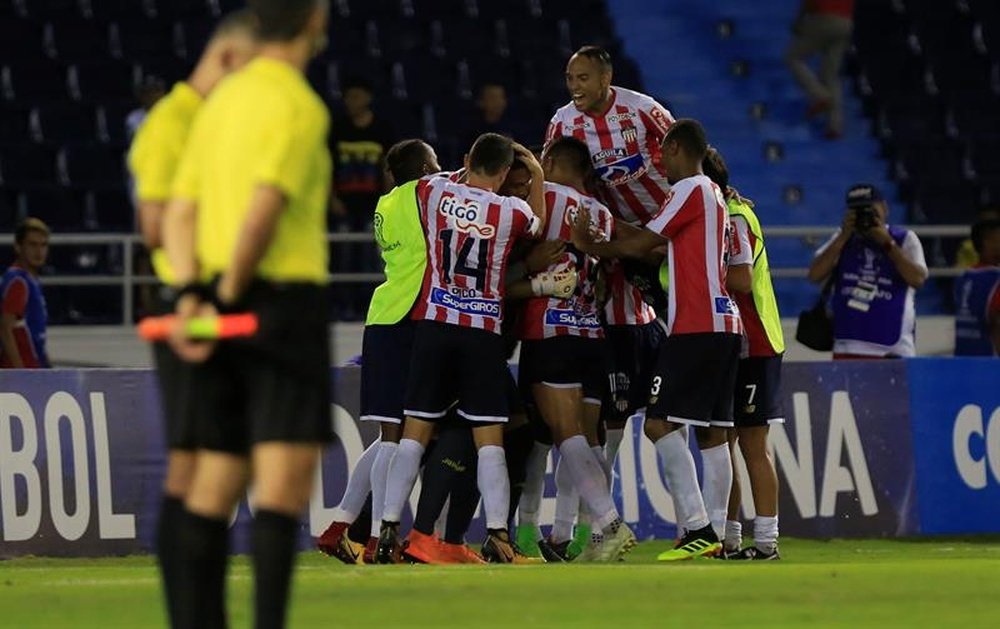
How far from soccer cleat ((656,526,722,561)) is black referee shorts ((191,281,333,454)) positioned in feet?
17.4

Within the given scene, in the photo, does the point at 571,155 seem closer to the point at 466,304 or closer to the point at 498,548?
the point at 466,304

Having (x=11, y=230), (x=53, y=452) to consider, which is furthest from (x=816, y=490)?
(x=11, y=230)

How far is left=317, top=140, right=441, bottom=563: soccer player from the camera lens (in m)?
10.6

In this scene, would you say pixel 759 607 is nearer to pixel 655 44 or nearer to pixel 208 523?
pixel 208 523

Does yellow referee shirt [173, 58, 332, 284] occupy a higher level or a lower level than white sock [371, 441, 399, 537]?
higher

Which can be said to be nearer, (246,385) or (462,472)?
(246,385)

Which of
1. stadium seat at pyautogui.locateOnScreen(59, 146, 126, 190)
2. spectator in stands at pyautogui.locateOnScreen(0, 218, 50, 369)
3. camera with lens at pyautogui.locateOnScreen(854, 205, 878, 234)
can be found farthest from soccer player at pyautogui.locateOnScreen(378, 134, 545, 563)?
stadium seat at pyautogui.locateOnScreen(59, 146, 126, 190)

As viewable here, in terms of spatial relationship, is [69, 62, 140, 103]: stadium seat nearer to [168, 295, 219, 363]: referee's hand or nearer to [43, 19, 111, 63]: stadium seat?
[43, 19, 111, 63]: stadium seat

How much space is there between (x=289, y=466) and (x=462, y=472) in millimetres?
5267

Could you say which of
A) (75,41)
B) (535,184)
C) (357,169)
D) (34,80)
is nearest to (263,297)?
(535,184)

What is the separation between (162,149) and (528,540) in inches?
197

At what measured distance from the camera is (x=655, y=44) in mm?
21141

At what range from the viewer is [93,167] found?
57.7 ft

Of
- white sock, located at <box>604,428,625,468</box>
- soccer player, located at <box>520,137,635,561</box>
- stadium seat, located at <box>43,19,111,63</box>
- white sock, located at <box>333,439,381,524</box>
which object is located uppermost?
stadium seat, located at <box>43,19,111,63</box>
